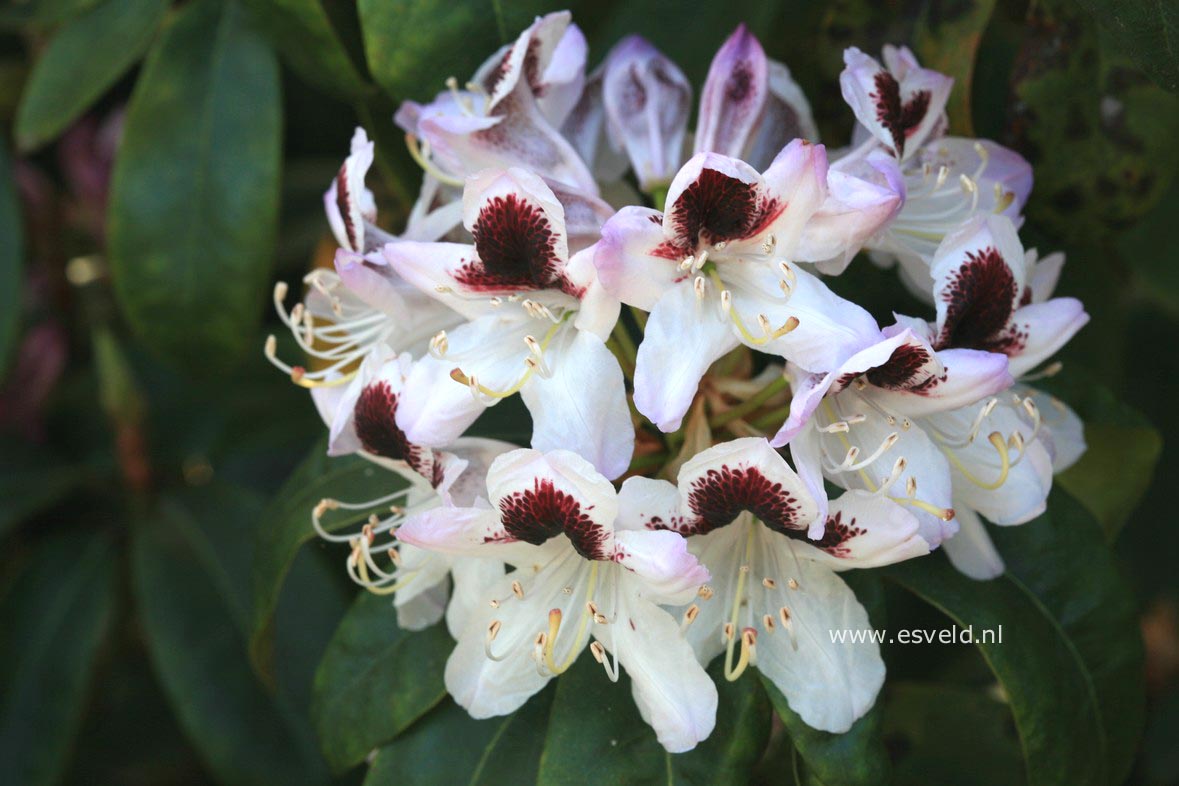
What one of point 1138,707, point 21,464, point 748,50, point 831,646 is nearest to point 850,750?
point 831,646

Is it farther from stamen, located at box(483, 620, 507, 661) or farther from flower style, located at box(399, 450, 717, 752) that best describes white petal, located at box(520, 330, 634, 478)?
stamen, located at box(483, 620, 507, 661)

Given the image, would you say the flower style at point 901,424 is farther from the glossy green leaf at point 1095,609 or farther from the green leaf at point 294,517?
the green leaf at point 294,517

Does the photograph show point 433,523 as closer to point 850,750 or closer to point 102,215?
point 850,750

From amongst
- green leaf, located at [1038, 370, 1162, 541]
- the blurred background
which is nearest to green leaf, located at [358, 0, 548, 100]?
the blurred background

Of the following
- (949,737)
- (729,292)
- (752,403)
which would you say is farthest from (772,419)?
(949,737)

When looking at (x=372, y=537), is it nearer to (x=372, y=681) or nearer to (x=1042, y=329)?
(x=372, y=681)

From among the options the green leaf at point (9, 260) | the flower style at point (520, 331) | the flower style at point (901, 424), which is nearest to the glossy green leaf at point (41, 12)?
the green leaf at point (9, 260)
